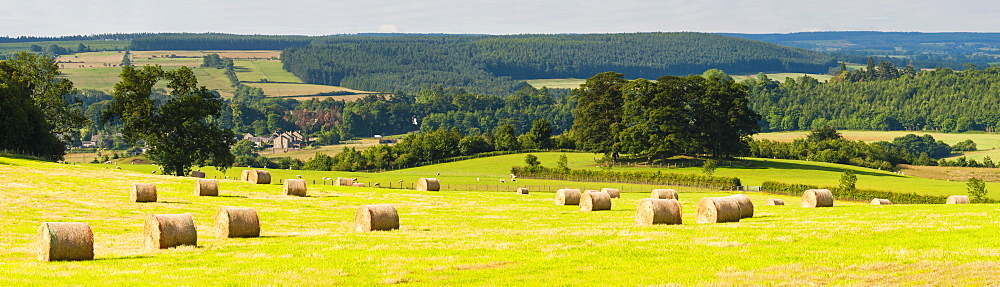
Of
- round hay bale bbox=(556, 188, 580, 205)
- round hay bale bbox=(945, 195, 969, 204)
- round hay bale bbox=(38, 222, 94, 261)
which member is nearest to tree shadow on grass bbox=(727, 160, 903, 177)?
round hay bale bbox=(945, 195, 969, 204)

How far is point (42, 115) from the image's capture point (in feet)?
339

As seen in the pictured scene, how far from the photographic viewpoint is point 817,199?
53781 millimetres

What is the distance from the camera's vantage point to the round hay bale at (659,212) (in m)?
41.0

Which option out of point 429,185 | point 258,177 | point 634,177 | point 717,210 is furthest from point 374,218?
point 634,177

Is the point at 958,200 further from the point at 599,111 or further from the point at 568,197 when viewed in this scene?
the point at 599,111

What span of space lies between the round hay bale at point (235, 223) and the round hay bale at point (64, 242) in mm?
7012

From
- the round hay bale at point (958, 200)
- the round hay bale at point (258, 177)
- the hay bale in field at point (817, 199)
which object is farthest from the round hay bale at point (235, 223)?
the round hay bale at point (958, 200)

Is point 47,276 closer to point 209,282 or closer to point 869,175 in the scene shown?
point 209,282

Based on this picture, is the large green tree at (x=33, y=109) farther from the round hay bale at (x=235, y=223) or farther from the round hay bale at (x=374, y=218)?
the round hay bale at (x=235, y=223)

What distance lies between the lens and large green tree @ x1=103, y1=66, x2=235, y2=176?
93.9m

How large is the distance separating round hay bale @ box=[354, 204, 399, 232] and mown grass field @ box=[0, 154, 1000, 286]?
683 millimetres

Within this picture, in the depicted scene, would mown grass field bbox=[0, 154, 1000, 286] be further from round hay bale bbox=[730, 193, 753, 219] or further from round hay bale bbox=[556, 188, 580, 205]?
round hay bale bbox=[556, 188, 580, 205]

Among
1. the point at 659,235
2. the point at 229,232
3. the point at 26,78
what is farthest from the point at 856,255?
the point at 26,78

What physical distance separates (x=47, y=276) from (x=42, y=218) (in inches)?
695
